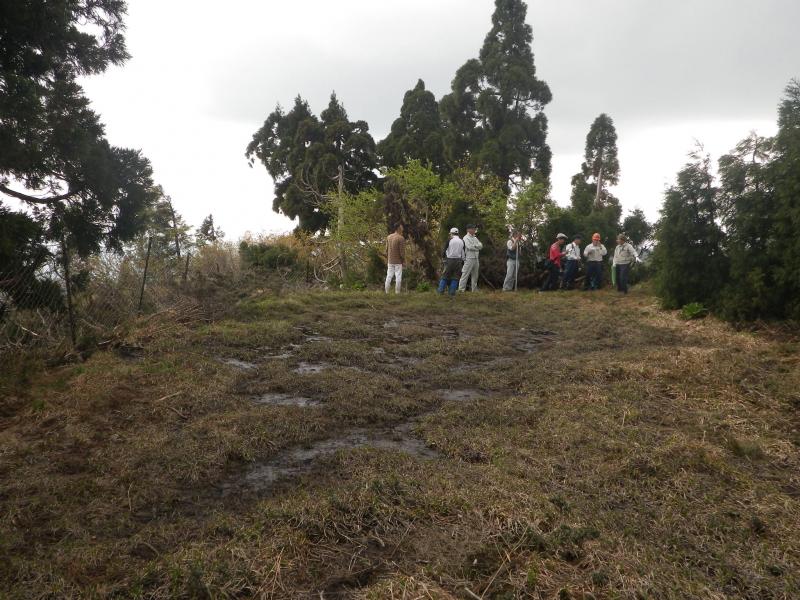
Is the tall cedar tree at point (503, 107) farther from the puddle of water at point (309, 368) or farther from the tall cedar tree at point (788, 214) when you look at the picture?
the puddle of water at point (309, 368)

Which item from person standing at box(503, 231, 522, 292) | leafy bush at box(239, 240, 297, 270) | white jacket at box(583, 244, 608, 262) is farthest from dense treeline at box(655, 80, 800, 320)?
leafy bush at box(239, 240, 297, 270)

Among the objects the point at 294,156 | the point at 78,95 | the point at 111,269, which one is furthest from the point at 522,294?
the point at 294,156

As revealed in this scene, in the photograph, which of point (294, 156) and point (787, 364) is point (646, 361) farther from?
point (294, 156)

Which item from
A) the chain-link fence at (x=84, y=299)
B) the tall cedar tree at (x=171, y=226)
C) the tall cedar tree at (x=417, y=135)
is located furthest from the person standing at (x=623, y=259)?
the tall cedar tree at (x=417, y=135)

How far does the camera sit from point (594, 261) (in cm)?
1423

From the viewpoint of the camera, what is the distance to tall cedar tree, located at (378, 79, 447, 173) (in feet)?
101

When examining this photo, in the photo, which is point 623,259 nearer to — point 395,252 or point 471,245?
point 471,245

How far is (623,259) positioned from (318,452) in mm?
11616

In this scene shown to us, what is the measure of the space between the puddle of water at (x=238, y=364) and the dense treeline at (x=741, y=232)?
7.27 meters

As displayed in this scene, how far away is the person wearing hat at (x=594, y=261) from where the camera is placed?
13.9 metres

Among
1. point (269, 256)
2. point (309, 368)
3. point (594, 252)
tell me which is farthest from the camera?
point (269, 256)

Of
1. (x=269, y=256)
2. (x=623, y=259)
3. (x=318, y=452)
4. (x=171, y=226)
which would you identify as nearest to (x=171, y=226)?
(x=171, y=226)

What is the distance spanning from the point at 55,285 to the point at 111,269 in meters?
2.05

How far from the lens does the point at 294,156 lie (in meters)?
33.6
